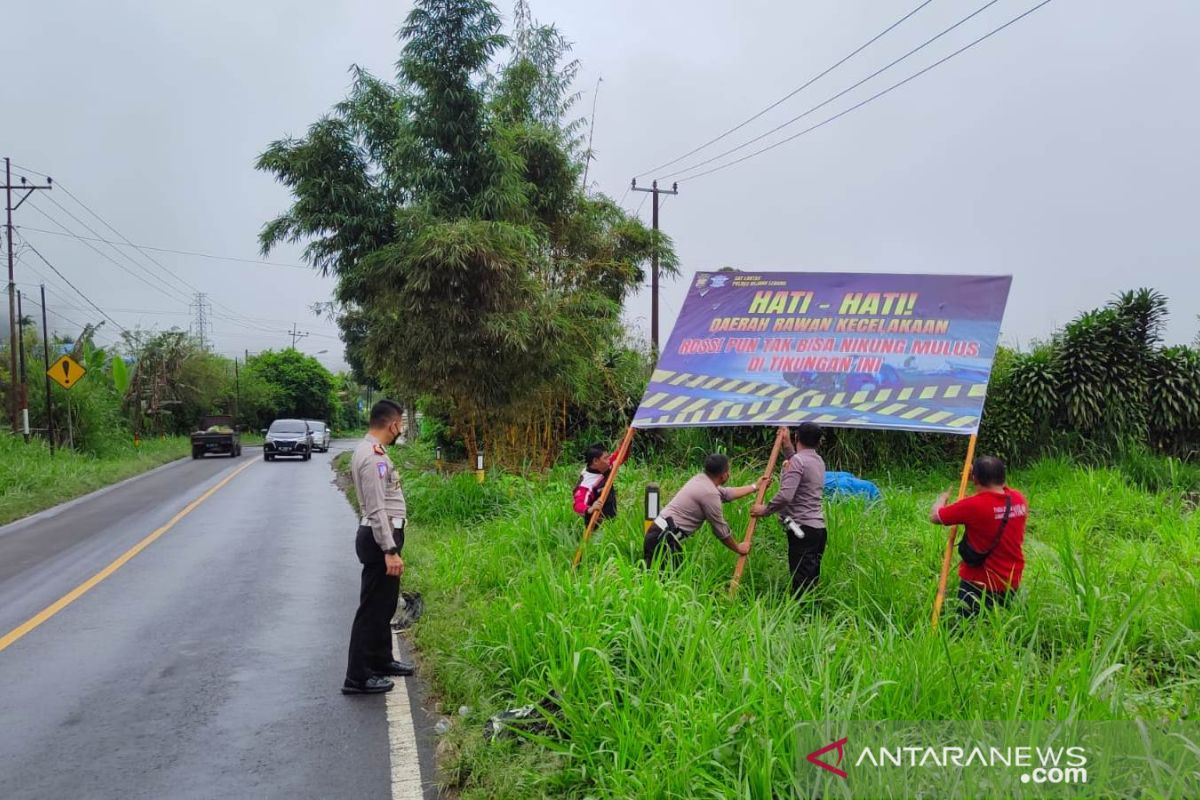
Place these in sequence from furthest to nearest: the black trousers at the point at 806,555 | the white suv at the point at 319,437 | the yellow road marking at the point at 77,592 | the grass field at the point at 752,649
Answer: the white suv at the point at 319,437 < the yellow road marking at the point at 77,592 < the black trousers at the point at 806,555 < the grass field at the point at 752,649

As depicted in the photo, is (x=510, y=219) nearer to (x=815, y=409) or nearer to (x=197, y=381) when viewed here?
(x=815, y=409)

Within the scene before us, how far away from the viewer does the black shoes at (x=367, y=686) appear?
549cm

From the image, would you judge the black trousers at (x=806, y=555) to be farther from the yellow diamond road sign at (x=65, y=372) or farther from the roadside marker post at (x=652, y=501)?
the yellow diamond road sign at (x=65, y=372)

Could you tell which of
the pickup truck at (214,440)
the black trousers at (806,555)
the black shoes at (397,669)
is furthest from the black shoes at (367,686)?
the pickup truck at (214,440)

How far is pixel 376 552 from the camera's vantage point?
18.2ft

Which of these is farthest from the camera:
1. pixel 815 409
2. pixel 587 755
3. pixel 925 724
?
pixel 815 409

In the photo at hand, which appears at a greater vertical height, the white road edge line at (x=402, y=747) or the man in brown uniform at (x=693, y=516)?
the man in brown uniform at (x=693, y=516)

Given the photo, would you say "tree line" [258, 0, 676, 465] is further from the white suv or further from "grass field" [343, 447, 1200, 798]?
the white suv

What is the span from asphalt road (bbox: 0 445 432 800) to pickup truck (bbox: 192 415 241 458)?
22.9m

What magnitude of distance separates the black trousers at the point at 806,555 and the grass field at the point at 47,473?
13517mm

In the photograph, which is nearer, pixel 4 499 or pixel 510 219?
pixel 510 219

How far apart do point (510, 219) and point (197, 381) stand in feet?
127

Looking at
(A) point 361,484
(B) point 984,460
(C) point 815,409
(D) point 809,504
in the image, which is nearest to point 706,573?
(D) point 809,504

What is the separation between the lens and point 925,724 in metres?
3.60
